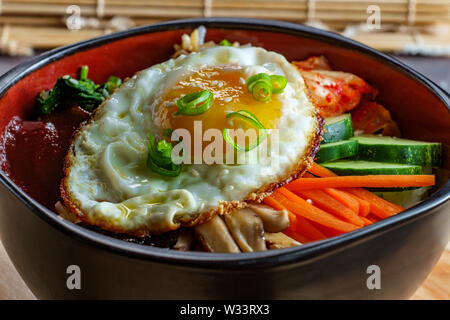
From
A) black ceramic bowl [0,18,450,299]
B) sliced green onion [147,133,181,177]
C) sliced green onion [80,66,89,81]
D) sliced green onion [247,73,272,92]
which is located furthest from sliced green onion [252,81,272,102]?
sliced green onion [80,66,89,81]

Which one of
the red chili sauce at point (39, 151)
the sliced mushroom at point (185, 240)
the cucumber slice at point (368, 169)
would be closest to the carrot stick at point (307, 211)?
the cucumber slice at point (368, 169)

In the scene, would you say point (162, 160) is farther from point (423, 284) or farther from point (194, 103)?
point (423, 284)

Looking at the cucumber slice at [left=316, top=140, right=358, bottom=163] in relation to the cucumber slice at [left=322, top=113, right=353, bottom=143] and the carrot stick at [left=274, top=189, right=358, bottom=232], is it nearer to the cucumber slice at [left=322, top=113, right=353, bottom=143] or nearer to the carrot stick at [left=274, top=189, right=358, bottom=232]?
the cucumber slice at [left=322, top=113, right=353, bottom=143]

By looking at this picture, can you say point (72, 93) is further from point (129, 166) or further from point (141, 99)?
point (129, 166)

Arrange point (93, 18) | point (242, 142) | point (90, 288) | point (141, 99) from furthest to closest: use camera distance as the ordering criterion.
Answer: point (93, 18), point (141, 99), point (242, 142), point (90, 288)

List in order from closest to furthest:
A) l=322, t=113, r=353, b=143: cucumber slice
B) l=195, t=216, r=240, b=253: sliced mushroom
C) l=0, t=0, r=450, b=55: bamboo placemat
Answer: l=195, t=216, r=240, b=253: sliced mushroom → l=322, t=113, r=353, b=143: cucumber slice → l=0, t=0, r=450, b=55: bamboo placemat

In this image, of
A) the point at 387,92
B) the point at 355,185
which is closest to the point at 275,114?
the point at 355,185
